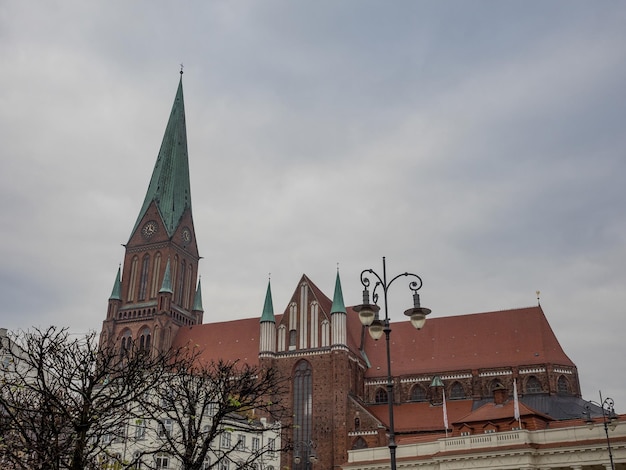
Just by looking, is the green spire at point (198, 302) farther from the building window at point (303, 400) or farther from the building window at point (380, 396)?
the building window at point (380, 396)

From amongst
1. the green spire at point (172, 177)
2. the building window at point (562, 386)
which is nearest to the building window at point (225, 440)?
the building window at point (562, 386)

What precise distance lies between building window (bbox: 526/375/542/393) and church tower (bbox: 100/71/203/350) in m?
37.4

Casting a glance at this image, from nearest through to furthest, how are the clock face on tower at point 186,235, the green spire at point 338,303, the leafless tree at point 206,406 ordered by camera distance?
the leafless tree at point 206,406, the green spire at point 338,303, the clock face on tower at point 186,235

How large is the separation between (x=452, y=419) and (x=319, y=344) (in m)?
13.4

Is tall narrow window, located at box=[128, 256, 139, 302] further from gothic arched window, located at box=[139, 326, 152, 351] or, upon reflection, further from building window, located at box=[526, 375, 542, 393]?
building window, located at box=[526, 375, 542, 393]

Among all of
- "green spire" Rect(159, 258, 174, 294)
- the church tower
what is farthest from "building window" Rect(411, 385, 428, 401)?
"green spire" Rect(159, 258, 174, 294)

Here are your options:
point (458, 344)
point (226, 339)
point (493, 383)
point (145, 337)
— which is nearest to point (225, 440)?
point (226, 339)

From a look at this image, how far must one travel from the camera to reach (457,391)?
6309 centimetres

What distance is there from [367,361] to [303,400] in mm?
9555

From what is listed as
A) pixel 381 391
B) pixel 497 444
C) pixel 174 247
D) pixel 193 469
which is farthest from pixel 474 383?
pixel 193 469

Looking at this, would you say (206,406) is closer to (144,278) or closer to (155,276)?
(155,276)

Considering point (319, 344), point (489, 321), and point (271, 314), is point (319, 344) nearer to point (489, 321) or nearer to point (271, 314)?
point (271, 314)

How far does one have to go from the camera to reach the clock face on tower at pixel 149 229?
81812 millimetres

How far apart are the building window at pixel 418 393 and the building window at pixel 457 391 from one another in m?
2.45
